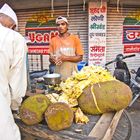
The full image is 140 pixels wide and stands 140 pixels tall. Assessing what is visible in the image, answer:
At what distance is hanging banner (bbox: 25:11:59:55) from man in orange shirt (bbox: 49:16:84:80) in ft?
10.0

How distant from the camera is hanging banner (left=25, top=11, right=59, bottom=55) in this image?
24.5 ft

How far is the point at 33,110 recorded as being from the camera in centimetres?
226

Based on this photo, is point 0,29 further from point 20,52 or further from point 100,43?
point 100,43

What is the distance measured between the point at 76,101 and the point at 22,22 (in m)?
5.59

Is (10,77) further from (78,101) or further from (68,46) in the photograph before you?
(68,46)

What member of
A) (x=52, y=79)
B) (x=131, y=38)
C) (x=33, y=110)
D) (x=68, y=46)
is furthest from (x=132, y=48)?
(x=33, y=110)

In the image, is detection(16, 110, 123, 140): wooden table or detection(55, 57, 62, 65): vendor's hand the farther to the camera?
detection(55, 57, 62, 65): vendor's hand

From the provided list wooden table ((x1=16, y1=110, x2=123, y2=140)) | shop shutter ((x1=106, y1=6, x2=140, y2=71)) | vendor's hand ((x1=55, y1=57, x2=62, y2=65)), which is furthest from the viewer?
shop shutter ((x1=106, y1=6, x2=140, y2=71))

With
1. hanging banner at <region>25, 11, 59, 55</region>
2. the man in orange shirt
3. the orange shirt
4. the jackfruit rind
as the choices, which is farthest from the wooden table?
hanging banner at <region>25, 11, 59, 55</region>

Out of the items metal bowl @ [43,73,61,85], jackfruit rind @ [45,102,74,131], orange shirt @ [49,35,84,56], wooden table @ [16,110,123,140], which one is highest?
orange shirt @ [49,35,84,56]

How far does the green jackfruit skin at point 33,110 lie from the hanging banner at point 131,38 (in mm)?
5573

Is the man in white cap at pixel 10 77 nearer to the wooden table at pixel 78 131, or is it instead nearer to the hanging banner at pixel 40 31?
the wooden table at pixel 78 131

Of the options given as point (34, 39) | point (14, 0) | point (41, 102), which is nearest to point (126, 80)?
point (34, 39)

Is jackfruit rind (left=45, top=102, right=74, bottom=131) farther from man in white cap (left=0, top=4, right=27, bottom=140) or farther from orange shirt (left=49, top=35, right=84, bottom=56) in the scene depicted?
orange shirt (left=49, top=35, right=84, bottom=56)
